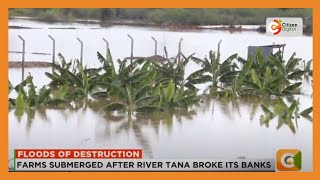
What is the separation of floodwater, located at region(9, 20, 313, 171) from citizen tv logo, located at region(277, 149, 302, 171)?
0.17 feet

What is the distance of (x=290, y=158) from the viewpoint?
296 inches

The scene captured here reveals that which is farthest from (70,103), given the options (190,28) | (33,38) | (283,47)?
(283,47)

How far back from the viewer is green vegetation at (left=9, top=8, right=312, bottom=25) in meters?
7.59

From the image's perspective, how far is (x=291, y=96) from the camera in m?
7.86

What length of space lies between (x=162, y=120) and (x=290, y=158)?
53.3 inches

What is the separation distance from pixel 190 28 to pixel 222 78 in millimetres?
639

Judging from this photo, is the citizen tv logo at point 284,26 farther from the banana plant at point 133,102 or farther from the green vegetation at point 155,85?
the banana plant at point 133,102

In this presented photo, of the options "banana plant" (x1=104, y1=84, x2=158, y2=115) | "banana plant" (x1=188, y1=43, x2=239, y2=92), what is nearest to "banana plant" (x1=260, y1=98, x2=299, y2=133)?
"banana plant" (x1=188, y1=43, x2=239, y2=92)

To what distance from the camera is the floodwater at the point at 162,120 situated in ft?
24.5

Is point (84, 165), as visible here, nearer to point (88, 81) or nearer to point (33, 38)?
point (88, 81)

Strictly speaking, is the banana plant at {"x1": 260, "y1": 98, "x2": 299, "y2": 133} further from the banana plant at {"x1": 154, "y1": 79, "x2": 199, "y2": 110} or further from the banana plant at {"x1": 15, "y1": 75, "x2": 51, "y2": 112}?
the banana plant at {"x1": 15, "y1": 75, "x2": 51, "y2": 112}

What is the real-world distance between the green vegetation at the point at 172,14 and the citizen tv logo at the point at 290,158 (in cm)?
129

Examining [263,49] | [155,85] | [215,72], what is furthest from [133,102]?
[263,49]

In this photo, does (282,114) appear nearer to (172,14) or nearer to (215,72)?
(215,72)
